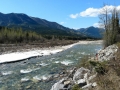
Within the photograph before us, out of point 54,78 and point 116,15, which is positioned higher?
point 116,15

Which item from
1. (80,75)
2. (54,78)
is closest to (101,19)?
(54,78)

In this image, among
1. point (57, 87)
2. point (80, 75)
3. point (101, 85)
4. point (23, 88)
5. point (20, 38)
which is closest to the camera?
point (101, 85)

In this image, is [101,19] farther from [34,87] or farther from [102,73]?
[102,73]

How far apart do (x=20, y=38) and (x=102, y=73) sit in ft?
241

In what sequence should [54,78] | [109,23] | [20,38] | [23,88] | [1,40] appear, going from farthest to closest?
[20,38] → [1,40] → [109,23] → [54,78] → [23,88]

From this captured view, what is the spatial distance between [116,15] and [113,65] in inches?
736

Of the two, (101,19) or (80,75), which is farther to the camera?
(101,19)

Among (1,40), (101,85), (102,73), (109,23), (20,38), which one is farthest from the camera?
(20,38)

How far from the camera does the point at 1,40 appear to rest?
73688 millimetres

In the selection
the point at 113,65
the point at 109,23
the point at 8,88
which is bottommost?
the point at 8,88

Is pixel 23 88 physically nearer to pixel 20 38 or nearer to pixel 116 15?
pixel 116 15

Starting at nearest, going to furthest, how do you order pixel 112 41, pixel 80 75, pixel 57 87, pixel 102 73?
pixel 102 73 < pixel 57 87 < pixel 80 75 < pixel 112 41

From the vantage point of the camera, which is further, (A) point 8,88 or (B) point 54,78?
(B) point 54,78

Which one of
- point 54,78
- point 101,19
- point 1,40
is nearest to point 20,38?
point 1,40
